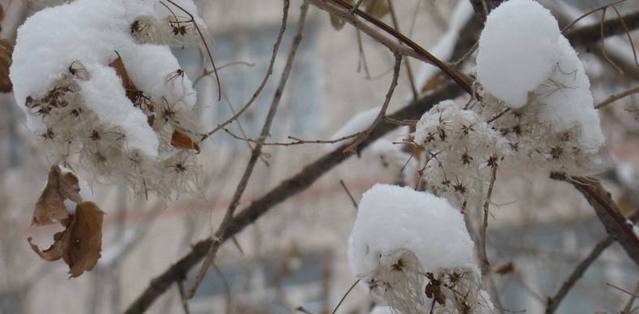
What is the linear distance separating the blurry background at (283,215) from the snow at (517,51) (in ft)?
8.51

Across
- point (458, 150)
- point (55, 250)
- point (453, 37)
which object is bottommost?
point (55, 250)

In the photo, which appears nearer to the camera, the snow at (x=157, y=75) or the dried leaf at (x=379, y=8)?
the snow at (x=157, y=75)

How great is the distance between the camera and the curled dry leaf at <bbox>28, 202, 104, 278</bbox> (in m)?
0.87

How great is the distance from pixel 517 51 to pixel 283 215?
13.1ft

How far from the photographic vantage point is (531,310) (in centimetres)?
489

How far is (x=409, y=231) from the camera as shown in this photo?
2.53 feet

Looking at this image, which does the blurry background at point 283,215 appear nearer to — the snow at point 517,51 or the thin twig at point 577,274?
the thin twig at point 577,274

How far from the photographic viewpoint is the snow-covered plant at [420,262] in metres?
0.76

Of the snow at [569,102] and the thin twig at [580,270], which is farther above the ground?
the snow at [569,102]

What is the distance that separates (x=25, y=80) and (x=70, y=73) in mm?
45

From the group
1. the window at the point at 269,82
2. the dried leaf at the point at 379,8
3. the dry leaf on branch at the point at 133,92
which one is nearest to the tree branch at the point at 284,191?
the dried leaf at the point at 379,8

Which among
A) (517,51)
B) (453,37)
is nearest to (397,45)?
(517,51)

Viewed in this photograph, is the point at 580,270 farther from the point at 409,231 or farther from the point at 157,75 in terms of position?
the point at 157,75

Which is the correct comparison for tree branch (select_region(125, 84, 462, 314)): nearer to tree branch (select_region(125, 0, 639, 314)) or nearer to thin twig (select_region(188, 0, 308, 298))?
tree branch (select_region(125, 0, 639, 314))
